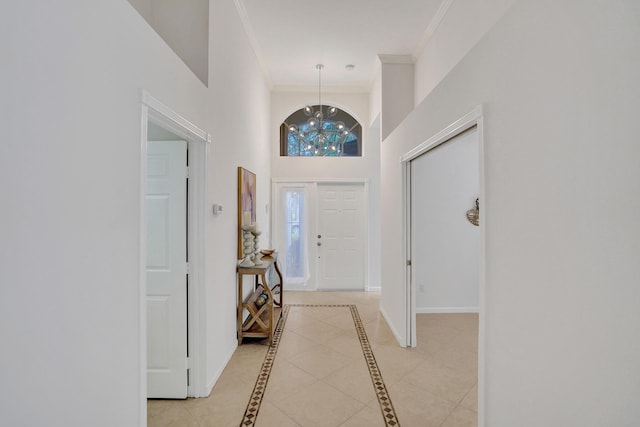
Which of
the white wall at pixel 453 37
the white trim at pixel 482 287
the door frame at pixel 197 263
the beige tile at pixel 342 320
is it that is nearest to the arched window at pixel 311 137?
the white wall at pixel 453 37

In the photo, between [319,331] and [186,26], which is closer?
[186,26]

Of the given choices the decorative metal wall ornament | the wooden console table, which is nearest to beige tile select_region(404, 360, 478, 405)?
the wooden console table

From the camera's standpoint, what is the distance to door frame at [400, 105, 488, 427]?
5.21 feet

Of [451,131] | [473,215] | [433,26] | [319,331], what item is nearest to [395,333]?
[319,331]

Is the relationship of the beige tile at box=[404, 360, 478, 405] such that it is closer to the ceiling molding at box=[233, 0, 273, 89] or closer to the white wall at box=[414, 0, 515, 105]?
the white wall at box=[414, 0, 515, 105]

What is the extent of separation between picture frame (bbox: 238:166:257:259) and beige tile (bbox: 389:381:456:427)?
2024mm

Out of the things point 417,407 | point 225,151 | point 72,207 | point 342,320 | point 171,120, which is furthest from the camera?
point 342,320

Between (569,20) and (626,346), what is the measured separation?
1079 mm

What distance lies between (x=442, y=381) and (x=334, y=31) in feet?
13.0

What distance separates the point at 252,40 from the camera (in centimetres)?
380

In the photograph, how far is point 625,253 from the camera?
866 mm

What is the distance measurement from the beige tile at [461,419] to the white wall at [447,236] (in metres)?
2.39

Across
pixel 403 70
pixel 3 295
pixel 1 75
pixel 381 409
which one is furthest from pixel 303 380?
pixel 403 70

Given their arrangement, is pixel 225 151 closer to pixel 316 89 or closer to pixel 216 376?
pixel 216 376
